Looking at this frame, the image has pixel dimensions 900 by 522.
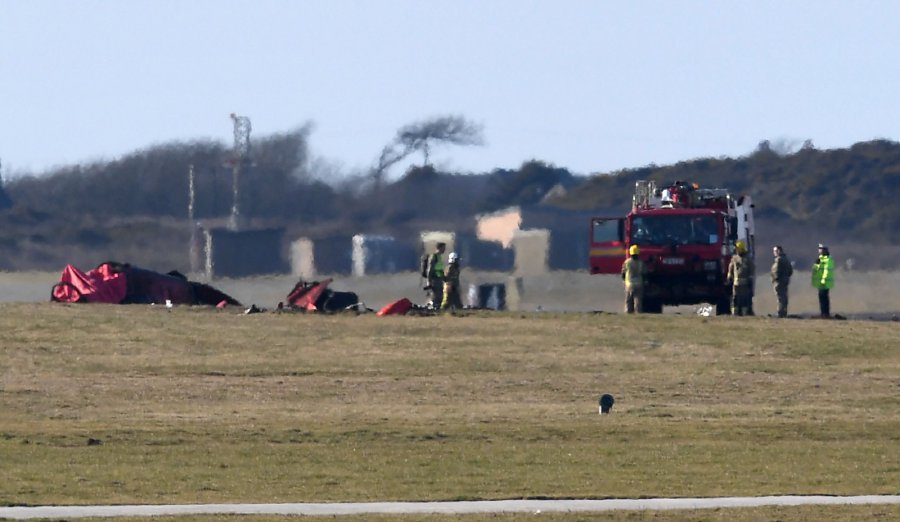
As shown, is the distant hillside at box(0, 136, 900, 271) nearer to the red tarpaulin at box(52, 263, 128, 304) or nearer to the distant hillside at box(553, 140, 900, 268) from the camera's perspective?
the distant hillside at box(553, 140, 900, 268)

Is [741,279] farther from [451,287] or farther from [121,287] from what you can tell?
[121,287]

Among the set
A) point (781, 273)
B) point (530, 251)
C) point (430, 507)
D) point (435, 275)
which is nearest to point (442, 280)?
point (435, 275)

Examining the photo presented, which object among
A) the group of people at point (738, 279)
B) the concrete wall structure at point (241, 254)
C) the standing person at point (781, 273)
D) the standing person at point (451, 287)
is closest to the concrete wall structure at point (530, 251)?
the concrete wall structure at point (241, 254)

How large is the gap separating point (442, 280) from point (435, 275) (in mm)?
198

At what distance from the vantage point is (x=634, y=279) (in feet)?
113

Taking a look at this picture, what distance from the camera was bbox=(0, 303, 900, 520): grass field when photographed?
16.5 m

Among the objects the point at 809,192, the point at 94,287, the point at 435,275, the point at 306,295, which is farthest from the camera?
the point at 809,192

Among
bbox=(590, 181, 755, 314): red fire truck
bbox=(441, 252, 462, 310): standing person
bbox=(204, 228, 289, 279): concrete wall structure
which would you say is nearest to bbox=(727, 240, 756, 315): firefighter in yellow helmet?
bbox=(590, 181, 755, 314): red fire truck

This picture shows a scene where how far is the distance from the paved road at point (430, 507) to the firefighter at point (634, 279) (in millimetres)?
18981

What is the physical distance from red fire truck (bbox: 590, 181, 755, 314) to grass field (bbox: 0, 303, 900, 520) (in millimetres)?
2386

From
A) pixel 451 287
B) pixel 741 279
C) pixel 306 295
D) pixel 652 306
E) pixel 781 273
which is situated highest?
pixel 781 273

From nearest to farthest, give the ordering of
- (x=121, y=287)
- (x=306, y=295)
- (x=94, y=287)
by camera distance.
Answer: (x=306, y=295), (x=94, y=287), (x=121, y=287)

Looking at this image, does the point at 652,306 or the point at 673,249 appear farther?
the point at 652,306

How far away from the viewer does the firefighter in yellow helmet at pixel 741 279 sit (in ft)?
113
